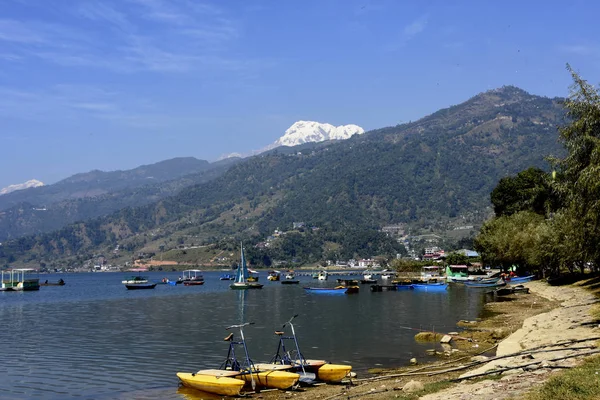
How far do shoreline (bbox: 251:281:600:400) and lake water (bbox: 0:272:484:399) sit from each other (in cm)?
436

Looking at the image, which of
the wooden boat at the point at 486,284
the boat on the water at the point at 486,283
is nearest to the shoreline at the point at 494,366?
the wooden boat at the point at 486,284

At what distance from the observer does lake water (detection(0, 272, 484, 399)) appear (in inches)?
1443

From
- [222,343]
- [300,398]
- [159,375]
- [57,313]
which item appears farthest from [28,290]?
[300,398]

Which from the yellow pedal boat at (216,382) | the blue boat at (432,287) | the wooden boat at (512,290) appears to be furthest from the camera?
the blue boat at (432,287)

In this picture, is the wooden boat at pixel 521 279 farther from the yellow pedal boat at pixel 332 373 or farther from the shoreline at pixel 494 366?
the yellow pedal boat at pixel 332 373

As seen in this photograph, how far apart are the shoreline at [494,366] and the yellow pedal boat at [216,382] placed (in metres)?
1.30

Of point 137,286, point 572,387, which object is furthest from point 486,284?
point 572,387

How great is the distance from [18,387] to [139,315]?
47.7m

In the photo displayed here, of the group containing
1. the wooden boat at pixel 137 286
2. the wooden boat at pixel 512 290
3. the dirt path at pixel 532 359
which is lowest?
the wooden boat at pixel 137 286

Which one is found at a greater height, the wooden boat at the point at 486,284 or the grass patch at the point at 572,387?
the grass patch at the point at 572,387

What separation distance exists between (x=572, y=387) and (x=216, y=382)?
1825 cm

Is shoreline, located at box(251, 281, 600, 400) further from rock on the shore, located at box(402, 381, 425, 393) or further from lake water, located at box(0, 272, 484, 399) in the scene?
lake water, located at box(0, 272, 484, 399)

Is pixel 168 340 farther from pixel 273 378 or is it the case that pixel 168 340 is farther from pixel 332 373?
pixel 332 373

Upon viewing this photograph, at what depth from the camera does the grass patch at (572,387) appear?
56.3 ft
